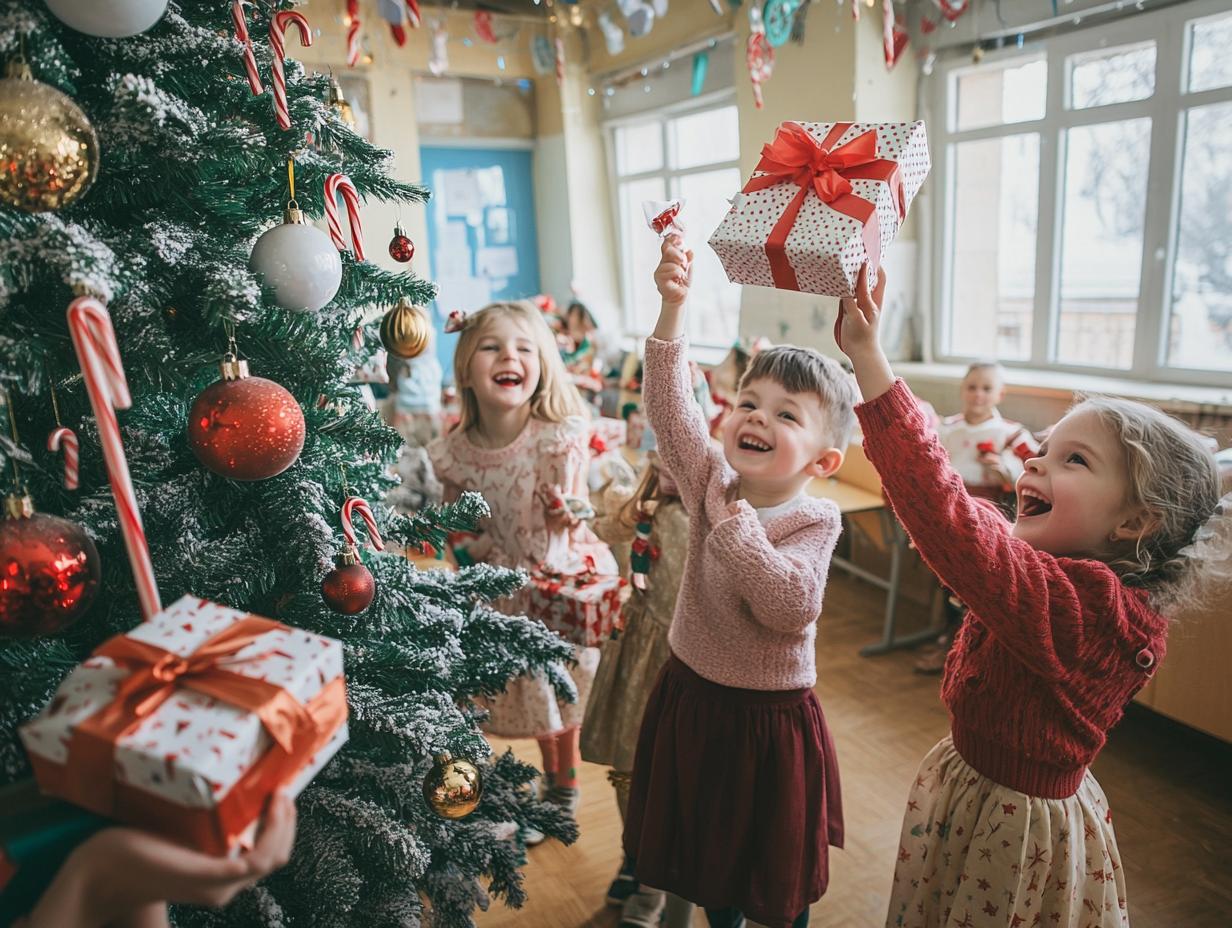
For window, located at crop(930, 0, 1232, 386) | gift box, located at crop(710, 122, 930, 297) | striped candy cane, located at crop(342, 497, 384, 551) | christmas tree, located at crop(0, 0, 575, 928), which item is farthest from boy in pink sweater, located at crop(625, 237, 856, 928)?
window, located at crop(930, 0, 1232, 386)

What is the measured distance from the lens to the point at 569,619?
201 cm

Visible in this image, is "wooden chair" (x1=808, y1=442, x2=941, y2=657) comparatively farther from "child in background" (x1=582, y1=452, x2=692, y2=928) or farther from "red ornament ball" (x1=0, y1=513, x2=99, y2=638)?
"red ornament ball" (x1=0, y1=513, x2=99, y2=638)

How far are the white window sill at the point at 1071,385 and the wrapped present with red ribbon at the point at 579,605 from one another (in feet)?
6.66

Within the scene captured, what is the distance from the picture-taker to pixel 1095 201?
3.79m

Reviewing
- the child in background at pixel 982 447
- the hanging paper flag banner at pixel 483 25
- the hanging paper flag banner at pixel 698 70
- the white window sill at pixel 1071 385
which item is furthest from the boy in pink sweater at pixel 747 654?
the hanging paper flag banner at pixel 483 25

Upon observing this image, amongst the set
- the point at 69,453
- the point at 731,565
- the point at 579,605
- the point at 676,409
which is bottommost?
the point at 579,605

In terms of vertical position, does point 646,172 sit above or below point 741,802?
above

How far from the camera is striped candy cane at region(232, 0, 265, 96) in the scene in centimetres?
98

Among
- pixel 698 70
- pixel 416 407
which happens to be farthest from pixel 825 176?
pixel 698 70

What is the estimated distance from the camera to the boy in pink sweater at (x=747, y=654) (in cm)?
145

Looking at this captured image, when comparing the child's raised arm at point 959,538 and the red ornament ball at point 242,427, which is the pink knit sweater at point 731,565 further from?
the red ornament ball at point 242,427

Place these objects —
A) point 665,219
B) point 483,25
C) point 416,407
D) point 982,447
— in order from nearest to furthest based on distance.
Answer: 1. point 665,219
2. point 982,447
3. point 416,407
4. point 483,25

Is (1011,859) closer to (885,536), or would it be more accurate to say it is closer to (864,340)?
(864,340)

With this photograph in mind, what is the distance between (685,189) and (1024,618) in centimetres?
569
